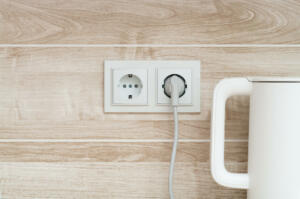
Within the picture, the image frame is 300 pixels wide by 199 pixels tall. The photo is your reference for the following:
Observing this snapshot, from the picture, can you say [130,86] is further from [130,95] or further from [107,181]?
[107,181]

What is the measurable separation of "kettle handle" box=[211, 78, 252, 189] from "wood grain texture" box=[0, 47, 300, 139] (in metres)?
0.12

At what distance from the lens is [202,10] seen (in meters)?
0.72

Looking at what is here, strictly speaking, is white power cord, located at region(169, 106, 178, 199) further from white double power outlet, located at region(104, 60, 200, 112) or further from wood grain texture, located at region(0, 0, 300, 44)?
wood grain texture, located at region(0, 0, 300, 44)

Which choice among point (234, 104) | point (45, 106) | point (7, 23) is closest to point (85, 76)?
point (45, 106)

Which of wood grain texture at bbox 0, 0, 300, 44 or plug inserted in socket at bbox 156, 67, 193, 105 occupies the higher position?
wood grain texture at bbox 0, 0, 300, 44

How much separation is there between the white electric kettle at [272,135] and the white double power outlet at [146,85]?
0.13 meters

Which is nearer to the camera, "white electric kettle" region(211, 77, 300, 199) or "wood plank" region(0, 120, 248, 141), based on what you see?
"white electric kettle" region(211, 77, 300, 199)

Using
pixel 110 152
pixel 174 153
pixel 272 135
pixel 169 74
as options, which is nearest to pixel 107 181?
pixel 110 152

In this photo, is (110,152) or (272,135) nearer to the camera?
(272,135)

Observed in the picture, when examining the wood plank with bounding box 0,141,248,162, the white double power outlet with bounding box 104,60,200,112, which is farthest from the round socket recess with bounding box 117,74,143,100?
the wood plank with bounding box 0,141,248,162

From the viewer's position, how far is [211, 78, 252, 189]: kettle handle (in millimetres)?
580

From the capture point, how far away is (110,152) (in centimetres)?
72

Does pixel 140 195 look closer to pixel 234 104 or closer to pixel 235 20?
pixel 234 104

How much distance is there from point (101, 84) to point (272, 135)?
1.22 feet
